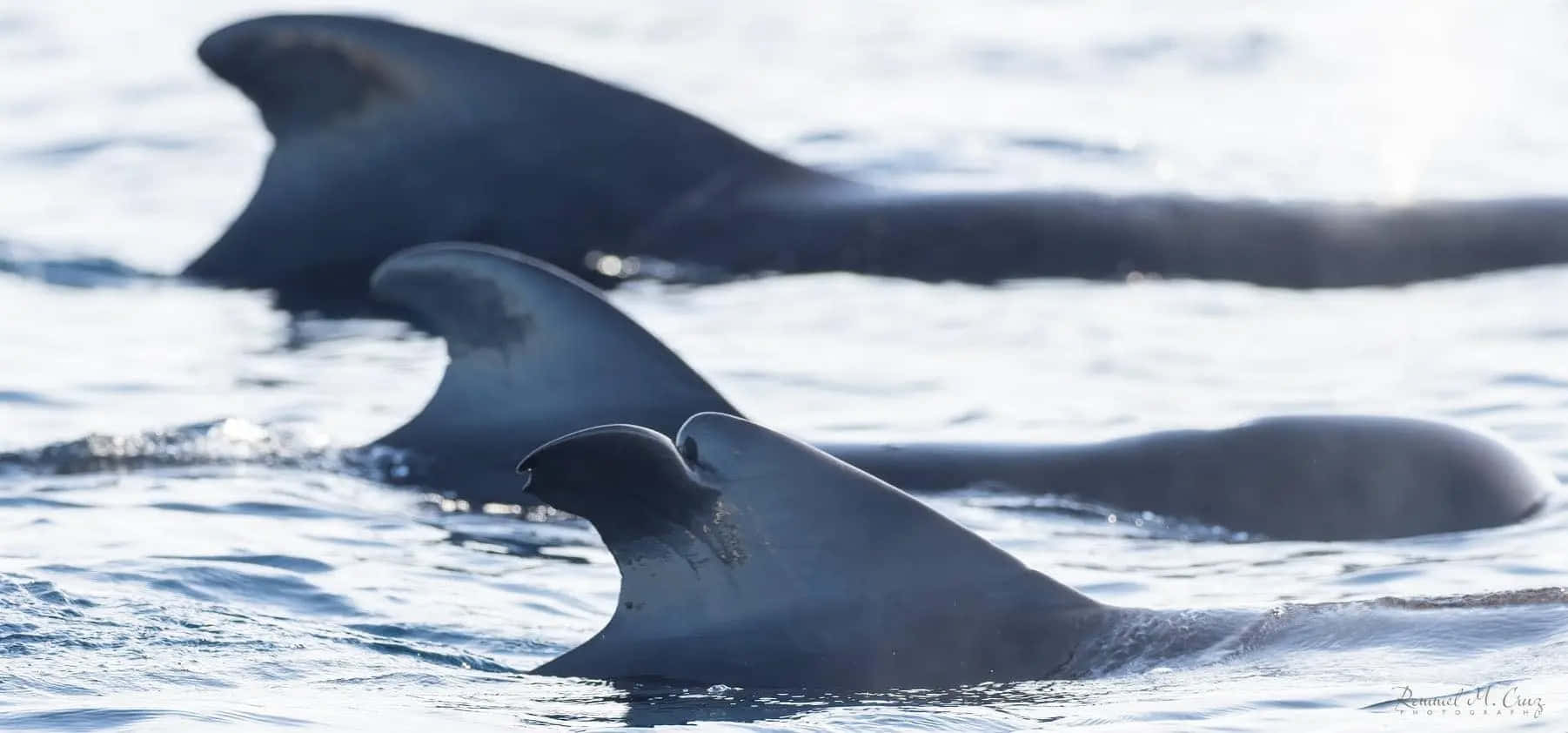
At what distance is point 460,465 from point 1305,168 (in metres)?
10.6

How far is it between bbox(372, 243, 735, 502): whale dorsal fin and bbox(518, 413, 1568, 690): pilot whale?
6.35ft

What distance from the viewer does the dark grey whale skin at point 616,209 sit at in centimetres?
1093

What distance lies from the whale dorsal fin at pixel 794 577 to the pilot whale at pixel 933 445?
6.47 feet

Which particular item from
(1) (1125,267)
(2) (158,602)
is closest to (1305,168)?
(1) (1125,267)

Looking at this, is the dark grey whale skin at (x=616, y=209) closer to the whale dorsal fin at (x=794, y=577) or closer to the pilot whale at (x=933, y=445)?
the pilot whale at (x=933, y=445)

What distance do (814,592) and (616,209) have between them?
671cm

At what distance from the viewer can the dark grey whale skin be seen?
A: 10930 millimetres

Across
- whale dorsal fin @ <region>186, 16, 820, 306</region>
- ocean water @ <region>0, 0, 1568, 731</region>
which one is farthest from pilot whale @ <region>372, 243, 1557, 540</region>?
whale dorsal fin @ <region>186, 16, 820, 306</region>

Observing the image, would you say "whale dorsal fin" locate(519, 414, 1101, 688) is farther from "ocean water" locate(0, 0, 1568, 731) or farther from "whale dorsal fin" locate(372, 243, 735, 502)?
"whale dorsal fin" locate(372, 243, 735, 502)

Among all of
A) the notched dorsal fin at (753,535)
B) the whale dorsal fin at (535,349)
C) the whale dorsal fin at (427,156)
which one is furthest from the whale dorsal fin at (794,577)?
the whale dorsal fin at (427,156)

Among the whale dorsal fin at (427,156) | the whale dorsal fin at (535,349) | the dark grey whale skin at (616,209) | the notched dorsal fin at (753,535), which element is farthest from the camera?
the dark grey whale skin at (616,209)

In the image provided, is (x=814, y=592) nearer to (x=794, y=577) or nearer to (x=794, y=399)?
(x=794, y=577)

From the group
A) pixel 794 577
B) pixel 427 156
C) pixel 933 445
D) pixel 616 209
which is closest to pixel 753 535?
pixel 794 577

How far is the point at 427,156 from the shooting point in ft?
36.6
